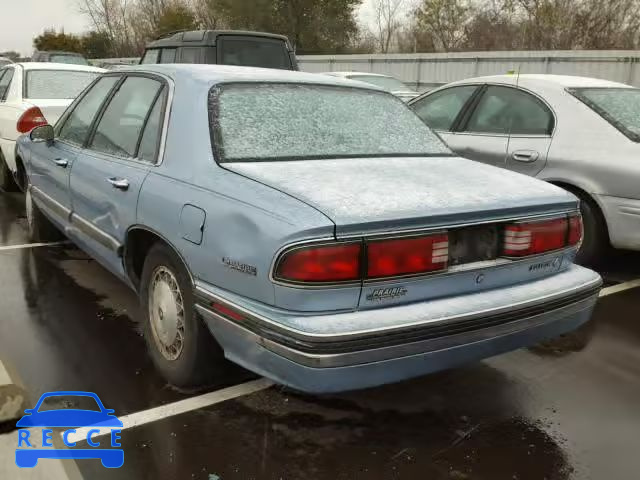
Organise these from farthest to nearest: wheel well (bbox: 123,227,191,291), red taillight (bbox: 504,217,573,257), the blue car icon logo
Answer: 1. wheel well (bbox: 123,227,191,291)
2. red taillight (bbox: 504,217,573,257)
3. the blue car icon logo

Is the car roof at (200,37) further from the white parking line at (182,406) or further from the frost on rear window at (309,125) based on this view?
the white parking line at (182,406)

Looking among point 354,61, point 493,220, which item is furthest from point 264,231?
point 354,61

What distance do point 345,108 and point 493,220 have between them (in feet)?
4.02

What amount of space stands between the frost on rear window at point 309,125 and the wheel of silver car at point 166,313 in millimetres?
693

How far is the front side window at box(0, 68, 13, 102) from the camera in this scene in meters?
7.55

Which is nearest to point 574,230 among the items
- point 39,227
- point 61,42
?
point 39,227

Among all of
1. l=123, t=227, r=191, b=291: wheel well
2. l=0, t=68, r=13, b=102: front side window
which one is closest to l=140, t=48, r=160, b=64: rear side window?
l=0, t=68, r=13, b=102: front side window

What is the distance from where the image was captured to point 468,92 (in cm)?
619

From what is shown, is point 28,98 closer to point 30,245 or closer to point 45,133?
point 30,245

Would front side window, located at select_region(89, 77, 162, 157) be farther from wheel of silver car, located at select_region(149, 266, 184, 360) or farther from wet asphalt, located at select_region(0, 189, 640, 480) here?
wet asphalt, located at select_region(0, 189, 640, 480)

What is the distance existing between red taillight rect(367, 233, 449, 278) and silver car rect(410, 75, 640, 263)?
286 cm

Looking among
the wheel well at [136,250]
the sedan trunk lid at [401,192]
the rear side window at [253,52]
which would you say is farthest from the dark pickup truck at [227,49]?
the sedan trunk lid at [401,192]

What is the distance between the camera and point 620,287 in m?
5.00

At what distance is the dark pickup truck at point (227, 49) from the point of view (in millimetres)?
10180
